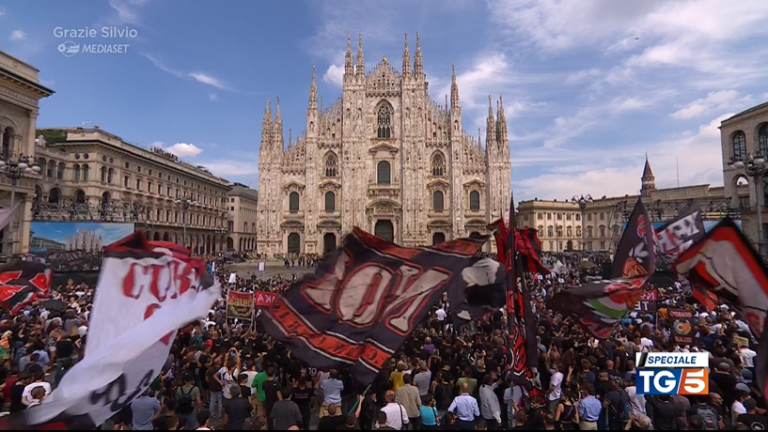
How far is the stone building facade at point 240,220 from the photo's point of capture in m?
71.7

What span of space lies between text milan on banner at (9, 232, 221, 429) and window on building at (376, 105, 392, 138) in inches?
1678

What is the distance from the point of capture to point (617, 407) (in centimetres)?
590

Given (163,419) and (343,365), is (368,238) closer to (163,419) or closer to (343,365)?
(343,365)

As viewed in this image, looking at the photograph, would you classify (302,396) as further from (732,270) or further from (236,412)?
(732,270)

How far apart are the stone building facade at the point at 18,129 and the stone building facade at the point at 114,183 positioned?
3.38 m

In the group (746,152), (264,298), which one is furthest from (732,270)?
(746,152)

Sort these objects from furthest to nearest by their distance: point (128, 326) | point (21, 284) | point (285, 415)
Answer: point (21, 284)
point (285, 415)
point (128, 326)

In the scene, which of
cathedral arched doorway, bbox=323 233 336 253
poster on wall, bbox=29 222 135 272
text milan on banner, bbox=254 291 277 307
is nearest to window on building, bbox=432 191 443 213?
cathedral arched doorway, bbox=323 233 336 253

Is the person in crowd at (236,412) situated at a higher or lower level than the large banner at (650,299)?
lower

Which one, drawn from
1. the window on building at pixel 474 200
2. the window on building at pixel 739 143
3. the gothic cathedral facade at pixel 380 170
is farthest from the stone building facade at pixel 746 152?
the window on building at pixel 474 200

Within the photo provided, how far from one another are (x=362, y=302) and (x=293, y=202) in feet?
141

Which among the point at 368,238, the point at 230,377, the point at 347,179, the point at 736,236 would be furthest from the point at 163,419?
the point at 347,179

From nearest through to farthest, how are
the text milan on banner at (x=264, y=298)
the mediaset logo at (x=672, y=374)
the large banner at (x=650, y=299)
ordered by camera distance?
the mediaset logo at (x=672, y=374) → the text milan on banner at (x=264, y=298) → the large banner at (x=650, y=299)

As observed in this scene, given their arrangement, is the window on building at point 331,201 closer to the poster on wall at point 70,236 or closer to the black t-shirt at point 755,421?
the poster on wall at point 70,236
